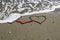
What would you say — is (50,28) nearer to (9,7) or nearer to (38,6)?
(9,7)

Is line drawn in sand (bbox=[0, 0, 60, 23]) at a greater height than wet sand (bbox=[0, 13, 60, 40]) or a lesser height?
lesser

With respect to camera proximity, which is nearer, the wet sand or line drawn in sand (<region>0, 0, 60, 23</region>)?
the wet sand

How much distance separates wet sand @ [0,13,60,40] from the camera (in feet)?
8.62

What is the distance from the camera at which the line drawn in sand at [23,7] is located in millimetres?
4207

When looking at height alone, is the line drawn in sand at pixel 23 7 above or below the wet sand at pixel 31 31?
below

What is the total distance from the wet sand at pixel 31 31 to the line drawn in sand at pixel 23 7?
0.83 meters

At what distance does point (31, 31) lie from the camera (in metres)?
2.88

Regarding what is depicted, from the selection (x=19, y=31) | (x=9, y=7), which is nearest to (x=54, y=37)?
(x=19, y=31)

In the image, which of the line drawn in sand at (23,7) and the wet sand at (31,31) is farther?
the line drawn in sand at (23,7)

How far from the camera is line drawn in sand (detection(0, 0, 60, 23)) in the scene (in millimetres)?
4207

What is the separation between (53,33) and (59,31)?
0.44 feet

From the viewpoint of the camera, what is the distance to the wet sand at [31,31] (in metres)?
2.63

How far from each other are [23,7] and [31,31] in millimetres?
2069

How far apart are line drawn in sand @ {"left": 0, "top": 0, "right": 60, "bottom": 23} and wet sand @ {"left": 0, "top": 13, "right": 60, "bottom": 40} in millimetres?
827
